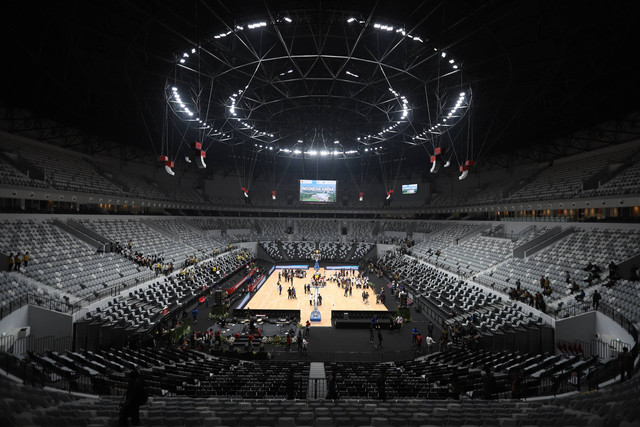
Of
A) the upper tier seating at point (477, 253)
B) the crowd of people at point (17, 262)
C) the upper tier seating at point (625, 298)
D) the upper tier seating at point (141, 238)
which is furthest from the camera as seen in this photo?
the upper tier seating at point (141, 238)

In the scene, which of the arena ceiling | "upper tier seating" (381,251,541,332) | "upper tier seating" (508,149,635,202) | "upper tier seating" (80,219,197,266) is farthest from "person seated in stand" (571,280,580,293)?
"upper tier seating" (80,219,197,266)

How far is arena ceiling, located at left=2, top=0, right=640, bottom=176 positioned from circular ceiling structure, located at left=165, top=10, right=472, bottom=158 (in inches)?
4.9

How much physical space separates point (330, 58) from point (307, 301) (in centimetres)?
2082

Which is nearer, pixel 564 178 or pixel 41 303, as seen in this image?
pixel 41 303

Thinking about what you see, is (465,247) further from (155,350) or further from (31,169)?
(31,169)

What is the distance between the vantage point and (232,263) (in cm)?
4028

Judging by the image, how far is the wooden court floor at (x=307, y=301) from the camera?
27181 millimetres

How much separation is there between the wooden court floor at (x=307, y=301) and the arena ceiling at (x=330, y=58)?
1653cm

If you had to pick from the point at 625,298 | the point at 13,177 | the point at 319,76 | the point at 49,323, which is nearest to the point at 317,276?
the point at 319,76

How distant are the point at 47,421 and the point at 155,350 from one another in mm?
11395

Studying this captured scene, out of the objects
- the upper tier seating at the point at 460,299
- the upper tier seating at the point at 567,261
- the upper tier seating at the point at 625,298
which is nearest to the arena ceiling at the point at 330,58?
the upper tier seating at the point at 567,261

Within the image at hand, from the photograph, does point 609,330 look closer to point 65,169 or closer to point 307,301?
point 307,301

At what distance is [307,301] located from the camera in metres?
30.5

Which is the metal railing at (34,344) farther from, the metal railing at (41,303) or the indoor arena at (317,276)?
the metal railing at (41,303)
